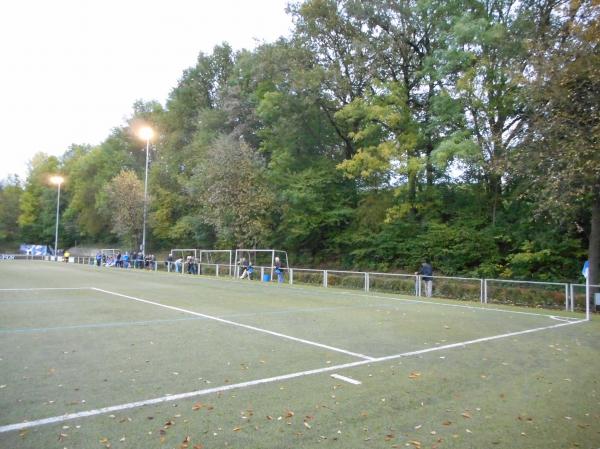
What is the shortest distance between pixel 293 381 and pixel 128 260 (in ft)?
135

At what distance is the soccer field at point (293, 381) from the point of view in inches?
161

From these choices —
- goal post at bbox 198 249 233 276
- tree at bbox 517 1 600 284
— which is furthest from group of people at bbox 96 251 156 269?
tree at bbox 517 1 600 284

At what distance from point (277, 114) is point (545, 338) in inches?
1006

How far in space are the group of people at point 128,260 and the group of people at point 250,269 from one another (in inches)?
576

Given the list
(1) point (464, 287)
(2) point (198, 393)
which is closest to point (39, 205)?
(1) point (464, 287)

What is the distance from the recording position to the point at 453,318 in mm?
11562

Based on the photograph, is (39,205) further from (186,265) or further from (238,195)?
(238,195)

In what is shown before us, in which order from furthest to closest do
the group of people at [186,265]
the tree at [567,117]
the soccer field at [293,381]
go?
1. the group of people at [186,265]
2. the tree at [567,117]
3. the soccer field at [293,381]

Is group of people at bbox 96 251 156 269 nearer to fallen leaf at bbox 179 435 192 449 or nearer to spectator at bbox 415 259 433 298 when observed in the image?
spectator at bbox 415 259 433 298

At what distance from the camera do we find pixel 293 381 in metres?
5.72

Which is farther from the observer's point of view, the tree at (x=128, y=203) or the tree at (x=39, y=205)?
the tree at (x=39, y=205)

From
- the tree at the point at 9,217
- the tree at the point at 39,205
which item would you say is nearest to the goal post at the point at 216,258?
the tree at the point at 39,205

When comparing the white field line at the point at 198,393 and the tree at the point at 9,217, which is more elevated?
the tree at the point at 9,217

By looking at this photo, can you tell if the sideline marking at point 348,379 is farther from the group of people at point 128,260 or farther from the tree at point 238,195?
the group of people at point 128,260
